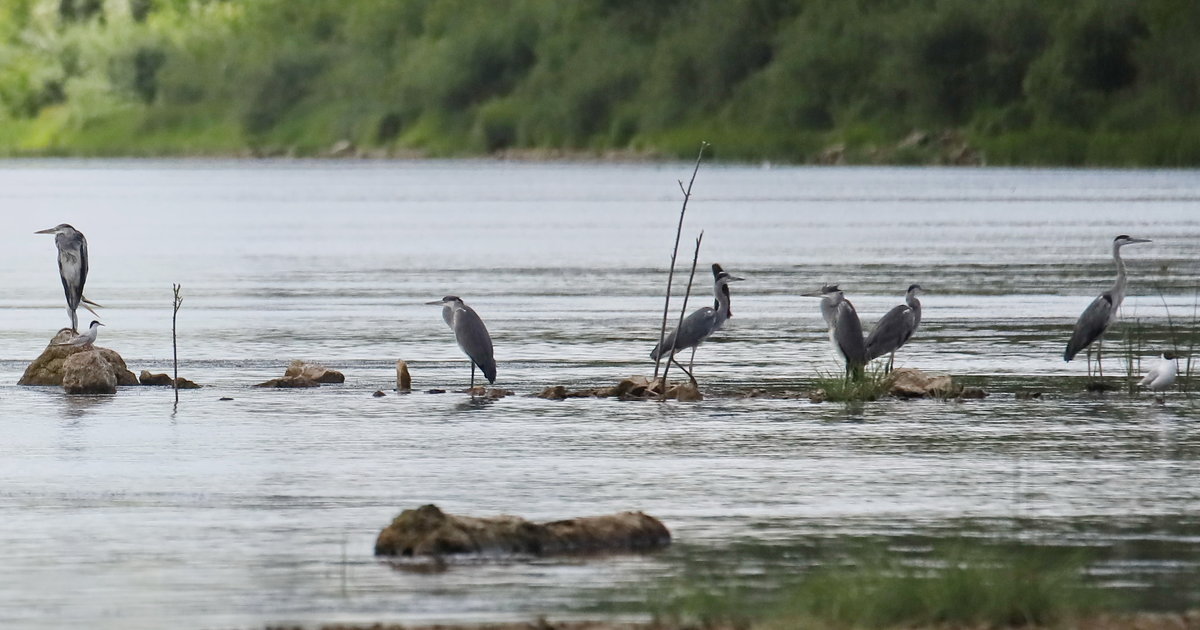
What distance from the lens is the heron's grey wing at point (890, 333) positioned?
1906cm

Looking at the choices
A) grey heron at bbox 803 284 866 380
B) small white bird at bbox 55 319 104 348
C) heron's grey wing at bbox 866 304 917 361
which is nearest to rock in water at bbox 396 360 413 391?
small white bird at bbox 55 319 104 348

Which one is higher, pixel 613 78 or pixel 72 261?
pixel 613 78

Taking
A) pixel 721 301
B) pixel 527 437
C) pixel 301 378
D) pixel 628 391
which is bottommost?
pixel 527 437

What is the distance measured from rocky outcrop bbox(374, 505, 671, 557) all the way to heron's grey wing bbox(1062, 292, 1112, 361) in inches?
338

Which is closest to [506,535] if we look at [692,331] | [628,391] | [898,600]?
[898,600]

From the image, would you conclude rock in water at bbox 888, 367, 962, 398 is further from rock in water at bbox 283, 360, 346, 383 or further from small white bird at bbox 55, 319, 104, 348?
small white bird at bbox 55, 319, 104, 348

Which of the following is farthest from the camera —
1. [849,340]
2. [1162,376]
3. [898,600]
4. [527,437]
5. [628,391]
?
[849,340]

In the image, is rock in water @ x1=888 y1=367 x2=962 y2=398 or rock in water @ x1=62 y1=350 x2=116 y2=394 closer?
rock in water @ x1=888 y1=367 x2=962 y2=398

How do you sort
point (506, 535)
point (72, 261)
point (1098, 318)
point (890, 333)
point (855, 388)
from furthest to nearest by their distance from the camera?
point (72, 261) < point (1098, 318) < point (890, 333) < point (855, 388) < point (506, 535)

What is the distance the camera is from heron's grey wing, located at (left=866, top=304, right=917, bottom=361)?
62.5ft

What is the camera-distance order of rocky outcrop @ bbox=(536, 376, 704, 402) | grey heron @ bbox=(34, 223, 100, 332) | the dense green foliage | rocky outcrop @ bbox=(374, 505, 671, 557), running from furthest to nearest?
the dense green foliage → grey heron @ bbox=(34, 223, 100, 332) → rocky outcrop @ bbox=(536, 376, 704, 402) → rocky outcrop @ bbox=(374, 505, 671, 557)

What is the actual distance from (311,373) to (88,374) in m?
1.80

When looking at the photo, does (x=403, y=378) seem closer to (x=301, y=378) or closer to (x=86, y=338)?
(x=301, y=378)

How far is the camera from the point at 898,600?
9602 millimetres
